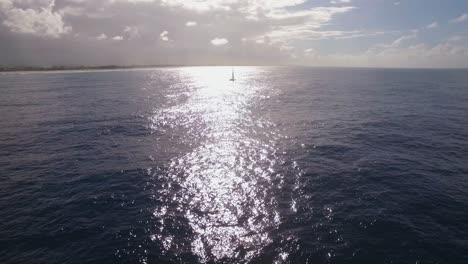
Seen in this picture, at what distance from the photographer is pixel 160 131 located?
65.0 metres

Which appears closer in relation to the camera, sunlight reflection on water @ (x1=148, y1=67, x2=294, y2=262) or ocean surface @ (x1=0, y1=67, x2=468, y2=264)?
ocean surface @ (x1=0, y1=67, x2=468, y2=264)

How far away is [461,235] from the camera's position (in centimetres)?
2750

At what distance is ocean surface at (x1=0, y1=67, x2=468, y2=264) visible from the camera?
2569 cm

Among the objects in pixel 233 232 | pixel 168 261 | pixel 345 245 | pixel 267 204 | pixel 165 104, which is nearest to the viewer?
pixel 168 261

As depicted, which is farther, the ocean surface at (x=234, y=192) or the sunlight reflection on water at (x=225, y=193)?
the sunlight reflection on water at (x=225, y=193)

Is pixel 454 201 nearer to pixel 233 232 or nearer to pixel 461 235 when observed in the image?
pixel 461 235

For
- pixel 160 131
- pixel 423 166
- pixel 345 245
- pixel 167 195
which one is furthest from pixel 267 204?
pixel 160 131

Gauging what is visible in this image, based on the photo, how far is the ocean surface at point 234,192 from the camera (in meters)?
25.7

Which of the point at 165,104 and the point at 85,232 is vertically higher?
the point at 165,104

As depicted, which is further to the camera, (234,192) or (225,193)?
(234,192)

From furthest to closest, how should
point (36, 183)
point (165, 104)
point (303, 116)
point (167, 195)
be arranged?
point (165, 104) → point (303, 116) → point (36, 183) → point (167, 195)

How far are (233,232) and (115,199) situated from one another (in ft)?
51.6

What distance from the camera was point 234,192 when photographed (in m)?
36.0

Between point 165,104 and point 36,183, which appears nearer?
point 36,183
